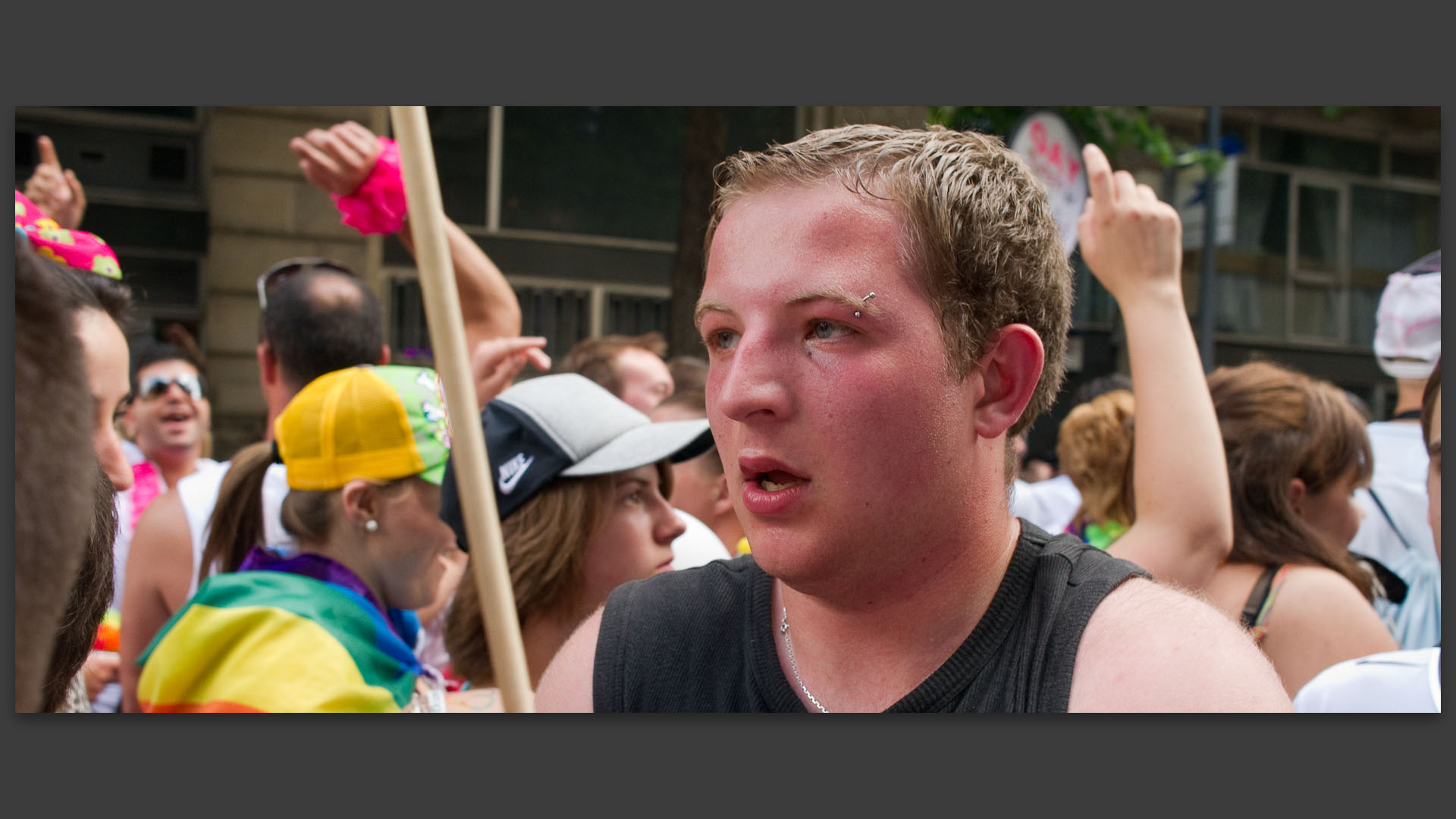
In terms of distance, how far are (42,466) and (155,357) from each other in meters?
3.24

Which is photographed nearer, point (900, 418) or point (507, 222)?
point (900, 418)

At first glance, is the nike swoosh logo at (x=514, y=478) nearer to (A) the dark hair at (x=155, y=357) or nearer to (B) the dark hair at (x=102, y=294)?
(B) the dark hair at (x=102, y=294)

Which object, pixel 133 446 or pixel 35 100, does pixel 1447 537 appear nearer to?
pixel 35 100

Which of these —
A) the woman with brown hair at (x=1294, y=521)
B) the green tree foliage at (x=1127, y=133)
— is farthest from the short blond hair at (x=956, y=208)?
the green tree foliage at (x=1127, y=133)

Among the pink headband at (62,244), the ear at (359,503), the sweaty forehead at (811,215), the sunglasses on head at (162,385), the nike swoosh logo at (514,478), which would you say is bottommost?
the sunglasses on head at (162,385)

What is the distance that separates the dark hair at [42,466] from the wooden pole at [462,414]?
837mm

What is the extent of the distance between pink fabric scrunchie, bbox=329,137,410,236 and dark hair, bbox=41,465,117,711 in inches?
56.7

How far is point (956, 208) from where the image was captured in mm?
1045

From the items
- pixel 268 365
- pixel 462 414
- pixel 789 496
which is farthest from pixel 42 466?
pixel 268 365

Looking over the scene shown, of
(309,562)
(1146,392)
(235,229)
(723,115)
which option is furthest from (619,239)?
(1146,392)

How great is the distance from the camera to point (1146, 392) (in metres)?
1.55

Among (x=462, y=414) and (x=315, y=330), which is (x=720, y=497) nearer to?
(x=315, y=330)

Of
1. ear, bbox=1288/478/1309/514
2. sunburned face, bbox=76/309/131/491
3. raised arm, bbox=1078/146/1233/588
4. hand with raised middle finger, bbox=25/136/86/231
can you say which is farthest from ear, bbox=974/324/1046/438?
hand with raised middle finger, bbox=25/136/86/231

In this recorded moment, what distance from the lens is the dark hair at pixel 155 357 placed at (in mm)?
3406
